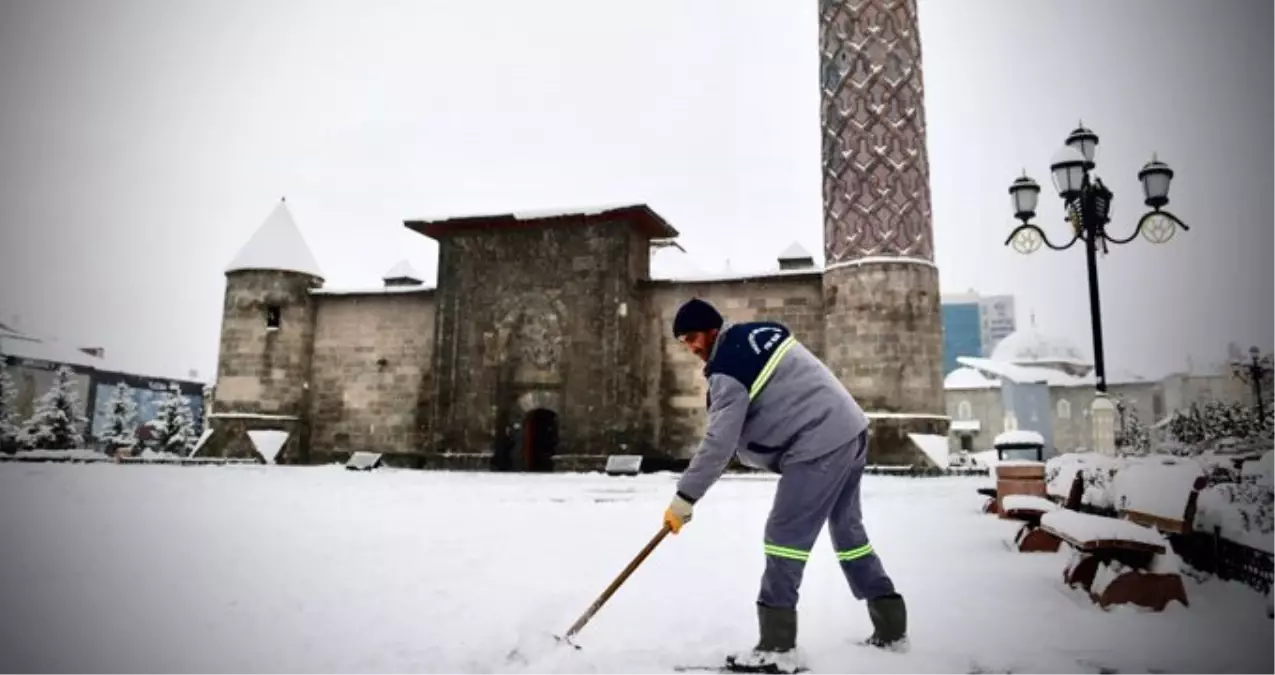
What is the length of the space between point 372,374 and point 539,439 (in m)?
4.86

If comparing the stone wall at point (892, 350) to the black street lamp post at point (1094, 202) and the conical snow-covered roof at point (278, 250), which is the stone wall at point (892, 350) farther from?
the conical snow-covered roof at point (278, 250)

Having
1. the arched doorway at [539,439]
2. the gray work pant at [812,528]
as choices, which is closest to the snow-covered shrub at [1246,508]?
the gray work pant at [812,528]

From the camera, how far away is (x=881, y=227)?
16594 millimetres

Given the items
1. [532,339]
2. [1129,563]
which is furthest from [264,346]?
[1129,563]

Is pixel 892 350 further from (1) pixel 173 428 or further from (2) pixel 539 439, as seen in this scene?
(1) pixel 173 428

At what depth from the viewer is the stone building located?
16.6 meters

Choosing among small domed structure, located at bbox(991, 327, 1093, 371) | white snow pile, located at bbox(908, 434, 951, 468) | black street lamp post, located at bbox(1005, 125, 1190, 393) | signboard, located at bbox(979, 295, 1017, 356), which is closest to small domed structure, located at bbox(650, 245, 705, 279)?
white snow pile, located at bbox(908, 434, 951, 468)

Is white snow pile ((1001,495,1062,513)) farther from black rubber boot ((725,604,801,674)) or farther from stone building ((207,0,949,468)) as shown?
stone building ((207,0,949,468))

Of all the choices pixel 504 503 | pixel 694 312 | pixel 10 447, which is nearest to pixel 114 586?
pixel 694 312

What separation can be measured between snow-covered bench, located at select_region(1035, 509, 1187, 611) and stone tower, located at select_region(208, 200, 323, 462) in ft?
64.9

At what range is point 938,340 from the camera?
16.6 m

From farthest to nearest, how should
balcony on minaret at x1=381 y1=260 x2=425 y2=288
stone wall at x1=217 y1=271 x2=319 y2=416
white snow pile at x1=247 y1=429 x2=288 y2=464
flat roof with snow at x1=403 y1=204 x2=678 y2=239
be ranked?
balcony on minaret at x1=381 y1=260 x2=425 y2=288 < stone wall at x1=217 y1=271 x2=319 y2=416 < white snow pile at x1=247 y1=429 x2=288 y2=464 < flat roof with snow at x1=403 y1=204 x2=678 y2=239

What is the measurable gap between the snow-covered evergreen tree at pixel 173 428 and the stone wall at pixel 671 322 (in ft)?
82.4

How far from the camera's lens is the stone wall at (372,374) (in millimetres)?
19922
